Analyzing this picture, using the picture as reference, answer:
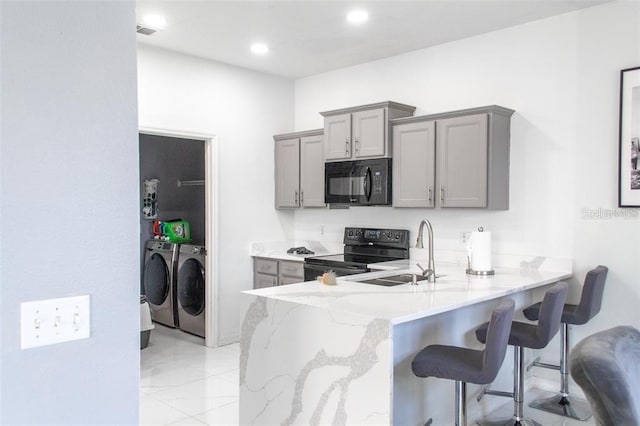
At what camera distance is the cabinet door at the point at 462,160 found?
3.85m

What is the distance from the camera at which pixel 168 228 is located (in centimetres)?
598

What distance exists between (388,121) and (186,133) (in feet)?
6.15

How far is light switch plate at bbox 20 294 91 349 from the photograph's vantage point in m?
1.26

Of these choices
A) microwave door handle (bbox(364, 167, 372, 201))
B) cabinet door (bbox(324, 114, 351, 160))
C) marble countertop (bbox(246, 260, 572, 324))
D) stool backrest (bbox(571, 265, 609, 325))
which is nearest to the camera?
marble countertop (bbox(246, 260, 572, 324))

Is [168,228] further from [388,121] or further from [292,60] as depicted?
[388,121]

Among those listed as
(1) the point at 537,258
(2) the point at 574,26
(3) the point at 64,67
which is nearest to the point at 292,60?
(2) the point at 574,26

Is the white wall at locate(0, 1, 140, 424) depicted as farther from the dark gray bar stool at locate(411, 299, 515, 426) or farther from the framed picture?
the framed picture

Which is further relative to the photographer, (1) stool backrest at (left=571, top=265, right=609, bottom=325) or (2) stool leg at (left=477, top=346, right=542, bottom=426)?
(1) stool backrest at (left=571, top=265, right=609, bottom=325)

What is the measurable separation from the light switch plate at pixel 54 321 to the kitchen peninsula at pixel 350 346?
1238 millimetres

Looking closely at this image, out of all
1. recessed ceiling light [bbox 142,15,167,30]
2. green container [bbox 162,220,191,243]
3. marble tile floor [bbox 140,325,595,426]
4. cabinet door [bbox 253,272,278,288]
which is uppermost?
recessed ceiling light [bbox 142,15,167,30]

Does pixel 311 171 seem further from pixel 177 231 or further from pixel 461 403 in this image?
pixel 461 403

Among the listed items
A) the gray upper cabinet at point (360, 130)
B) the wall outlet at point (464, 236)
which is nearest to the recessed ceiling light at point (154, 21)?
the gray upper cabinet at point (360, 130)

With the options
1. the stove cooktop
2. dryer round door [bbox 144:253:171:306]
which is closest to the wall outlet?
the stove cooktop

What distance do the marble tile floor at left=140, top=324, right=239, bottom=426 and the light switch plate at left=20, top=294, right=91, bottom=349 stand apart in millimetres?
2125
